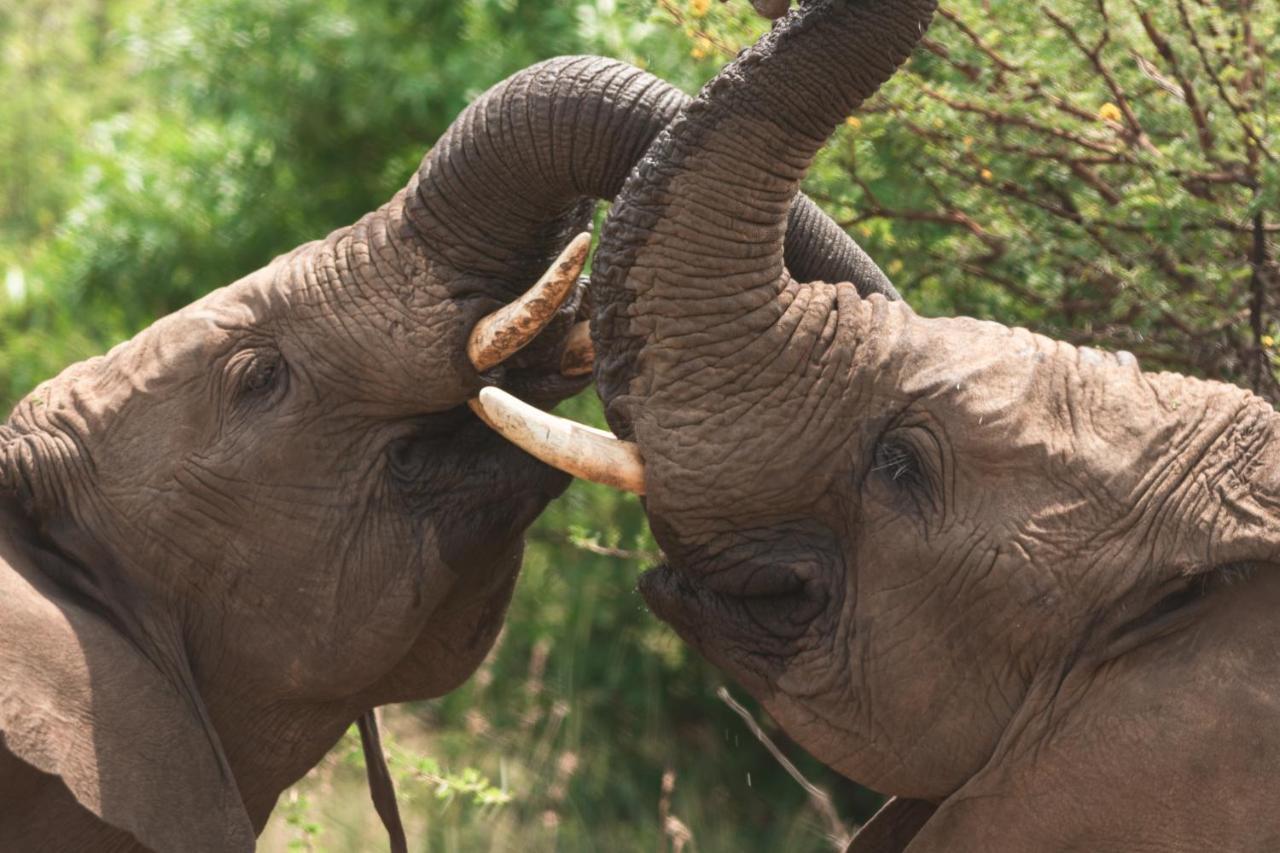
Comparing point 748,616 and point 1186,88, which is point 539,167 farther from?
point 1186,88

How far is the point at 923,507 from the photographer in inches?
136

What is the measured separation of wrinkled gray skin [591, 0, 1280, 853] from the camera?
329cm

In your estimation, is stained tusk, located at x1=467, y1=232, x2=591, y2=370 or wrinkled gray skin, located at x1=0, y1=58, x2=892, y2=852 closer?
stained tusk, located at x1=467, y1=232, x2=591, y2=370

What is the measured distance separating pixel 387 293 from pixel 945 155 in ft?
6.88

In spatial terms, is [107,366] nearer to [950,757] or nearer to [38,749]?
[38,749]

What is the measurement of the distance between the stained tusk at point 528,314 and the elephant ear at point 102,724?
857 millimetres

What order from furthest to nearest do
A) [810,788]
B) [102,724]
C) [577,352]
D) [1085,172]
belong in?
1. [1085,172]
2. [810,788]
3. [577,352]
4. [102,724]

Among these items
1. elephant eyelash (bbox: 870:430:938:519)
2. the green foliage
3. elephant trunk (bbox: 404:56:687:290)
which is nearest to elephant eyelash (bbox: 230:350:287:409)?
elephant trunk (bbox: 404:56:687:290)

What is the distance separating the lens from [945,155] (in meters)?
5.55

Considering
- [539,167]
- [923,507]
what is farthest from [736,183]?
[923,507]

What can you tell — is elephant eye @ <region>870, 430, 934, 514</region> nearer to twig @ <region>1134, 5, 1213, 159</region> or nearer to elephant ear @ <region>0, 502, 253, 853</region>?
elephant ear @ <region>0, 502, 253, 853</region>

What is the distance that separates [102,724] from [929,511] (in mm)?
1506

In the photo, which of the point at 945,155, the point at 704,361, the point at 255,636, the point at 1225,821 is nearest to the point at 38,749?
the point at 255,636

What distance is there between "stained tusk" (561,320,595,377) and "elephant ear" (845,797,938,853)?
1.02 meters
